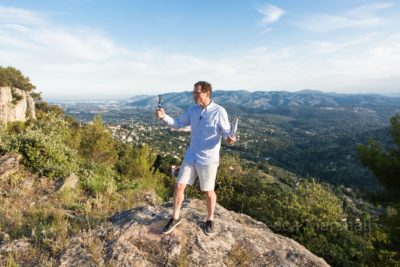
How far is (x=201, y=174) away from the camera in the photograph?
4605mm

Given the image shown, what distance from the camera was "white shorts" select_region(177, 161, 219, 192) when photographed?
4590mm

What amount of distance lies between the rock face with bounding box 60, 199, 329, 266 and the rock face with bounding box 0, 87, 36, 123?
108 ft

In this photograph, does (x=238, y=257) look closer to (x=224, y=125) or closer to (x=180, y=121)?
(x=224, y=125)

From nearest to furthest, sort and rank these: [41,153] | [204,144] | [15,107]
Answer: [204,144] → [41,153] → [15,107]

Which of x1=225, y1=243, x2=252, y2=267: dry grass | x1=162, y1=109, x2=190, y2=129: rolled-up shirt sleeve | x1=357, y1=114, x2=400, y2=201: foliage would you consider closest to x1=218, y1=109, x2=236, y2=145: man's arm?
x1=162, y1=109, x2=190, y2=129: rolled-up shirt sleeve

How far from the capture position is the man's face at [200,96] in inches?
181

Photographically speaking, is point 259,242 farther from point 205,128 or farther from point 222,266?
point 205,128

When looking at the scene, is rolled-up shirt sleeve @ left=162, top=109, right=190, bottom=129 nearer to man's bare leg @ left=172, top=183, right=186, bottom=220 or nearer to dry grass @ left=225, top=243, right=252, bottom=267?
man's bare leg @ left=172, top=183, right=186, bottom=220

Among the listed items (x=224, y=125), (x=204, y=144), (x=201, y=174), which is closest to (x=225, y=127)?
(x=224, y=125)

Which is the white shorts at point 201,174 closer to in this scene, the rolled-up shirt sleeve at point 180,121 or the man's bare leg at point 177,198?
the man's bare leg at point 177,198

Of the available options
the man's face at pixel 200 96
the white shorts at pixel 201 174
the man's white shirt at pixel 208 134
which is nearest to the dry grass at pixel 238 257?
the white shorts at pixel 201 174

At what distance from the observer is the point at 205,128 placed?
4621mm

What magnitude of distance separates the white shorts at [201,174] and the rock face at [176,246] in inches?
28.1

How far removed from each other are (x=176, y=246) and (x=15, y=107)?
126 feet
